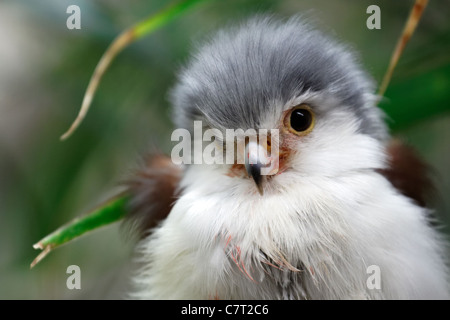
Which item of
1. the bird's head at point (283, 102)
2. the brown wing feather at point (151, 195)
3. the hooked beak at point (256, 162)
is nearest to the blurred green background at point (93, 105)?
the brown wing feather at point (151, 195)

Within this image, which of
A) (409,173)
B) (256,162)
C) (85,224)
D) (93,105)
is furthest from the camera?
(93,105)

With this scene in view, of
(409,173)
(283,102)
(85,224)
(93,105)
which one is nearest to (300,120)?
(283,102)

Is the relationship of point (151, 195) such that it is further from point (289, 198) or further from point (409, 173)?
point (409, 173)

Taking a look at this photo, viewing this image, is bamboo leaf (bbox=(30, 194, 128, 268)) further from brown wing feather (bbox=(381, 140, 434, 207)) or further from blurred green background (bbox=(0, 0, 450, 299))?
brown wing feather (bbox=(381, 140, 434, 207))

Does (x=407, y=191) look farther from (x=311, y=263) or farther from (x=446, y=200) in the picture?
(x=446, y=200)

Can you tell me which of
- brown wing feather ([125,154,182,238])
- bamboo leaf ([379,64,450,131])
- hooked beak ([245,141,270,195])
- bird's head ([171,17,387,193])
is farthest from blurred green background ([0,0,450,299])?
hooked beak ([245,141,270,195])

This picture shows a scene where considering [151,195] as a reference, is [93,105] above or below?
above

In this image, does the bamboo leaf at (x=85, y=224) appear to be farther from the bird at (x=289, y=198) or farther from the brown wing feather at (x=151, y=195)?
the bird at (x=289, y=198)

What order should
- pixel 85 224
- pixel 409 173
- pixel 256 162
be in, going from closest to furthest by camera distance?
pixel 256 162 < pixel 85 224 < pixel 409 173
